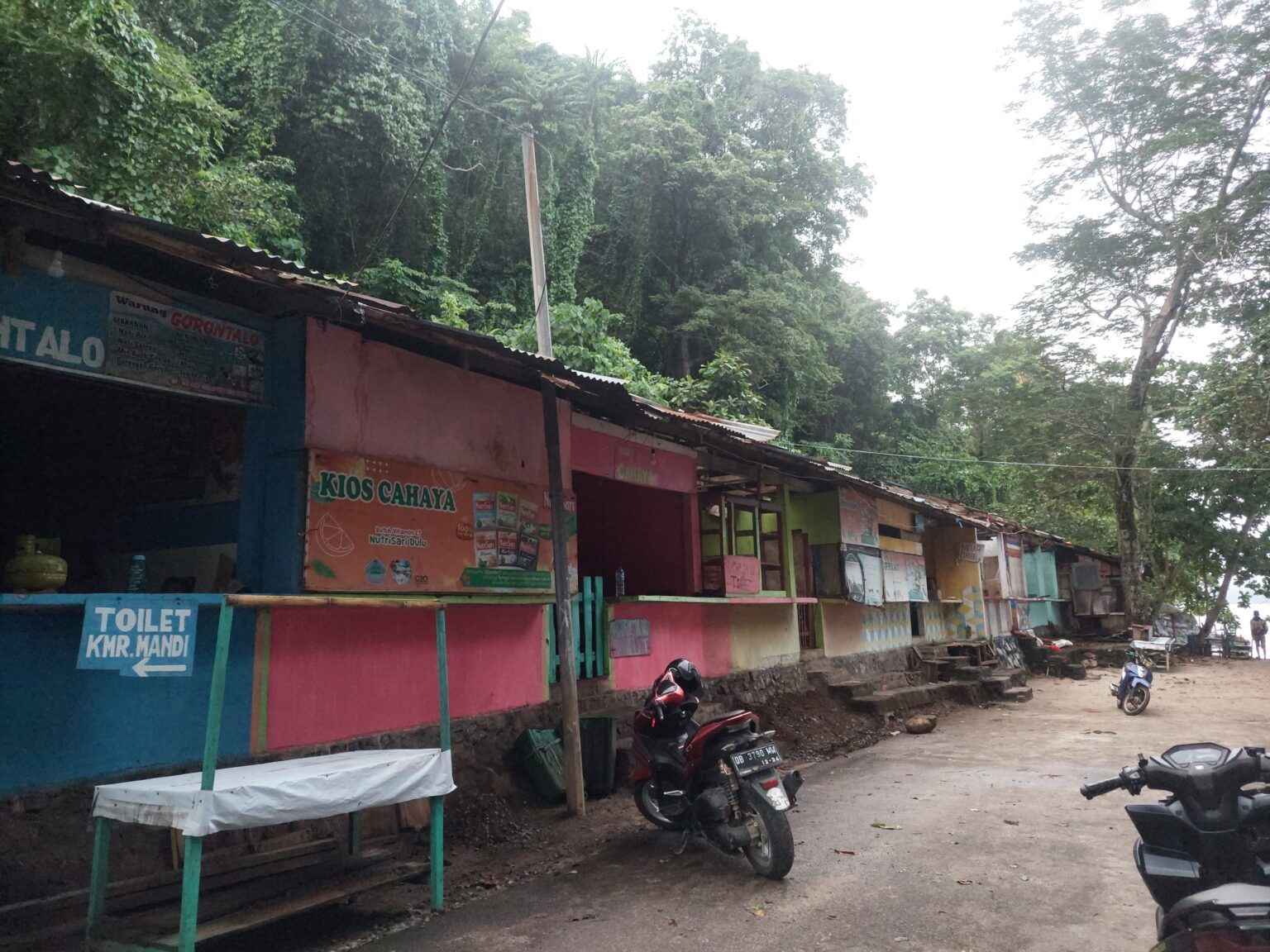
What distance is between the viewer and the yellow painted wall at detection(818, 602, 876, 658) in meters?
13.5

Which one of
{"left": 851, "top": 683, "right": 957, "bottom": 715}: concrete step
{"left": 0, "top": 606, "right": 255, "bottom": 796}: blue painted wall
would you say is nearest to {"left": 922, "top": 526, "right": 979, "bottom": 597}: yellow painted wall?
{"left": 851, "top": 683, "right": 957, "bottom": 715}: concrete step

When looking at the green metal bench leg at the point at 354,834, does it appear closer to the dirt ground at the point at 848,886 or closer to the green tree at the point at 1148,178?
the dirt ground at the point at 848,886

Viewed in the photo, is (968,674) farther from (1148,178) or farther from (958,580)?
(1148,178)

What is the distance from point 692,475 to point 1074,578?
22.4 metres

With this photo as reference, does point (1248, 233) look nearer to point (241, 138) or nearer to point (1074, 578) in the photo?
point (1074, 578)

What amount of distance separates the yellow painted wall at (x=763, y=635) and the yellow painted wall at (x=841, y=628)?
1064mm

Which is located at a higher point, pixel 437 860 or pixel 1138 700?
pixel 437 860

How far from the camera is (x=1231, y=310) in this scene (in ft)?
73.7

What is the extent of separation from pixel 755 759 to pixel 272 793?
2900 mm

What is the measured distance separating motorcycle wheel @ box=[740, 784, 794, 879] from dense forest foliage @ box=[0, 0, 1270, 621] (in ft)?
30.9

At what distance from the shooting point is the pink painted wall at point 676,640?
29.1 ft

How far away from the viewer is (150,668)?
386 cm

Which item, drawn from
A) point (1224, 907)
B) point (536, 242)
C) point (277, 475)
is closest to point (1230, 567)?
point (536, 242)

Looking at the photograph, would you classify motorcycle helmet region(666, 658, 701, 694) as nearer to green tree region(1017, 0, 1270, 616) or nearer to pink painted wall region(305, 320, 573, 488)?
pink painted wall region(305, 320, 573, 488)
